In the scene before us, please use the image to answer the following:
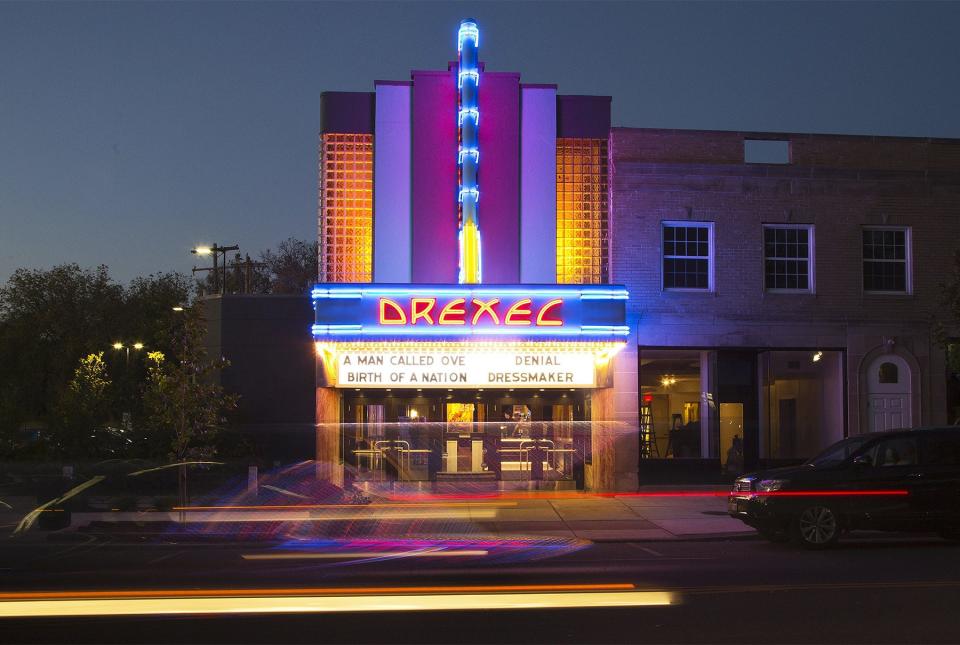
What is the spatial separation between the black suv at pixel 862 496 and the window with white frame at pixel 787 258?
9.22 meters

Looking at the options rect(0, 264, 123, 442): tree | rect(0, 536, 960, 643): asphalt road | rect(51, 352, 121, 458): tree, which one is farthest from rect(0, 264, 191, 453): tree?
rect(0, 536, 960, 643): asphalt road

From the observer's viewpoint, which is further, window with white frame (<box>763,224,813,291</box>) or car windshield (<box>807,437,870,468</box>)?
window with white frame (<box>763,224,813,291</box>)

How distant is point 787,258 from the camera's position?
24.1m

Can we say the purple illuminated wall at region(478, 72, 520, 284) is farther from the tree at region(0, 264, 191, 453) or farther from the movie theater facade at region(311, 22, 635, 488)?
the tree at region(0, 264, 191, 453)

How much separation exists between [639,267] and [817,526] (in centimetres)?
980

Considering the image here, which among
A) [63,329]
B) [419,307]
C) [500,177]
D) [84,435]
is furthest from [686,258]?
[63,329]

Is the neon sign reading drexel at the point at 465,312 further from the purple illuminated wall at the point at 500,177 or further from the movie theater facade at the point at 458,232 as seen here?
the purple illuminated wall at the point at 500,177

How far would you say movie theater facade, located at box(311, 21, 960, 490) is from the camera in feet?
77.1

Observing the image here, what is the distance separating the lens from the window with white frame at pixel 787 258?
24.0 metres

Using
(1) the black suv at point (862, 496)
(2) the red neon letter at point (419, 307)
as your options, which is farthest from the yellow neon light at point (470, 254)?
(1) the black suv at point (862, 496)

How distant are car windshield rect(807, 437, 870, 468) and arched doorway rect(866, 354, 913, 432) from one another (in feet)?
27.7

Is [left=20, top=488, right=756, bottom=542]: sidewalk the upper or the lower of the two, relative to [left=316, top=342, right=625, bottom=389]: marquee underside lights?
lower

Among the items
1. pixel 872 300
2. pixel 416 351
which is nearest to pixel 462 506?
pixel 416 351

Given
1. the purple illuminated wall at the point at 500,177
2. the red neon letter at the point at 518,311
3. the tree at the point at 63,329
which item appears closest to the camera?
the red neon letter at the point at 518,311
